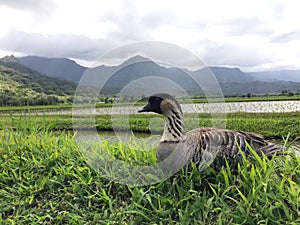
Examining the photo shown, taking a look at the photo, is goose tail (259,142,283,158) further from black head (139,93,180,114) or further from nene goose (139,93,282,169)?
black head (139,93,180,114)

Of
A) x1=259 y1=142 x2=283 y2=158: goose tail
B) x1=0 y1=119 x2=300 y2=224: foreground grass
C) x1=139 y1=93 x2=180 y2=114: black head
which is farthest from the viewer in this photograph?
x1=259 y1=142 x2=283 y2=158: goose tail

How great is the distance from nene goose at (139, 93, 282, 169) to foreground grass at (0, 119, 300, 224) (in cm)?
10

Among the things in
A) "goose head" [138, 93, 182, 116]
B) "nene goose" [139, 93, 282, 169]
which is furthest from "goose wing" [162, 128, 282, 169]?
"goose head" [138, 93, 182, 116]

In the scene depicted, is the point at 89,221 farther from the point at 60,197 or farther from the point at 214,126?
the point at 214,126

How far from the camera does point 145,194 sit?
205 cm

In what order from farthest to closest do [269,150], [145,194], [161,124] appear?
[161,124] → [269,150] → [145,194]

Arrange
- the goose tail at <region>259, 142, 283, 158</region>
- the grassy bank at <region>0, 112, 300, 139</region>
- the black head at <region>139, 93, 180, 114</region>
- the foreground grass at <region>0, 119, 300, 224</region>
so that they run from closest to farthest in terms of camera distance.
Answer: the foreground grass at <region>0, 119, 300, 224</region> → the black head at <region>139, 93, 180, 114</region> → the goose tail at <region>259, 142, 283, 158</region> → the grassy bank at <region>0, 112, 300, 139</region>

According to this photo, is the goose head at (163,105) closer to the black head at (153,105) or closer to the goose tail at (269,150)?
the black head at (153,105)

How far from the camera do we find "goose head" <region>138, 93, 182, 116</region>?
2.07 metres

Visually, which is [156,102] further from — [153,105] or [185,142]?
[185,142]

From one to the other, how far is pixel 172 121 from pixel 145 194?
533mm

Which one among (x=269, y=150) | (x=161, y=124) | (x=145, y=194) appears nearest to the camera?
(x=145, y=194)

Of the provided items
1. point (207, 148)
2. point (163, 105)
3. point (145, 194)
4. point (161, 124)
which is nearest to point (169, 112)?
point (163, 105)

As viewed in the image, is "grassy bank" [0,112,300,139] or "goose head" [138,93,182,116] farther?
"grassy bank" [0,112,300,139]
